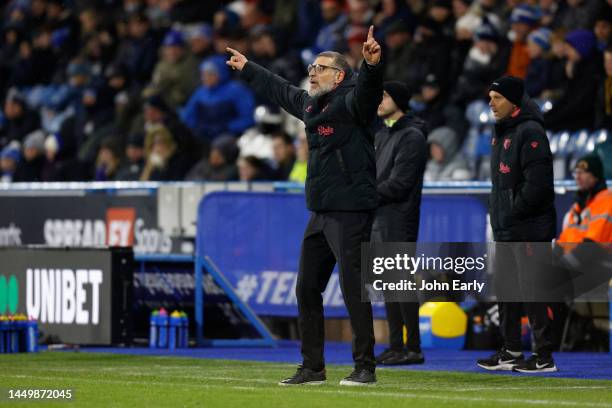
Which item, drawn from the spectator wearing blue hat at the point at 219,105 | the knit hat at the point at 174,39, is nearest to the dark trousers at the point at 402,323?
the spectator wearing blue hat at the point at 219,105

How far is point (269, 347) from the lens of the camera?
14.6 meters

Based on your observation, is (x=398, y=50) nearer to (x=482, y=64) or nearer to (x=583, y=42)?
(x=482, y=64)

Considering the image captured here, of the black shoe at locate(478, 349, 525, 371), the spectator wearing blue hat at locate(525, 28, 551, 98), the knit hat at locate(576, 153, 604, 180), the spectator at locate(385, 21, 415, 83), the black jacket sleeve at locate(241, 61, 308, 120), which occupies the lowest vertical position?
the black shoe at locate(478, 349, 525, 371)

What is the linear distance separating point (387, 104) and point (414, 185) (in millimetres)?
743

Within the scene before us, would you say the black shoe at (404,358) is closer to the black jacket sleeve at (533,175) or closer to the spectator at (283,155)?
the black jacket sleeve at (533,175)

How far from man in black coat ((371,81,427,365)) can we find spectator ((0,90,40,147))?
14207 millimetres

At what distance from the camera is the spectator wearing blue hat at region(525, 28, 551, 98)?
16.8 metres

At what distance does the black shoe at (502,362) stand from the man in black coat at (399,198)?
0.72 meters

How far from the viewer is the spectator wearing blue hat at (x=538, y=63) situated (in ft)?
55.0

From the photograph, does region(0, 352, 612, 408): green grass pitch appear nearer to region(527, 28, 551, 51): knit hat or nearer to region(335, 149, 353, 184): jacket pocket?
region(335, 149, 353, 184): jacket pocket

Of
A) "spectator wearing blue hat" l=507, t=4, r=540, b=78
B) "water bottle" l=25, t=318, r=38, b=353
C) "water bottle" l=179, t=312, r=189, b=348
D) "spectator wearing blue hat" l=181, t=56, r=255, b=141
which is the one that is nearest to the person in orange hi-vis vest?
"water bottle" l=179, t=312, r=189, b=348

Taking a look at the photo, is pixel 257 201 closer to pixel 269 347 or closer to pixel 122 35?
pixel 269 347

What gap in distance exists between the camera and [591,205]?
13.4 metres

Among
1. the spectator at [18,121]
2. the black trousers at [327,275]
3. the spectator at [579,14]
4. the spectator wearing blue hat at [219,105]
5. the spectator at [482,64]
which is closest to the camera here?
the black trousers at [327,275]
